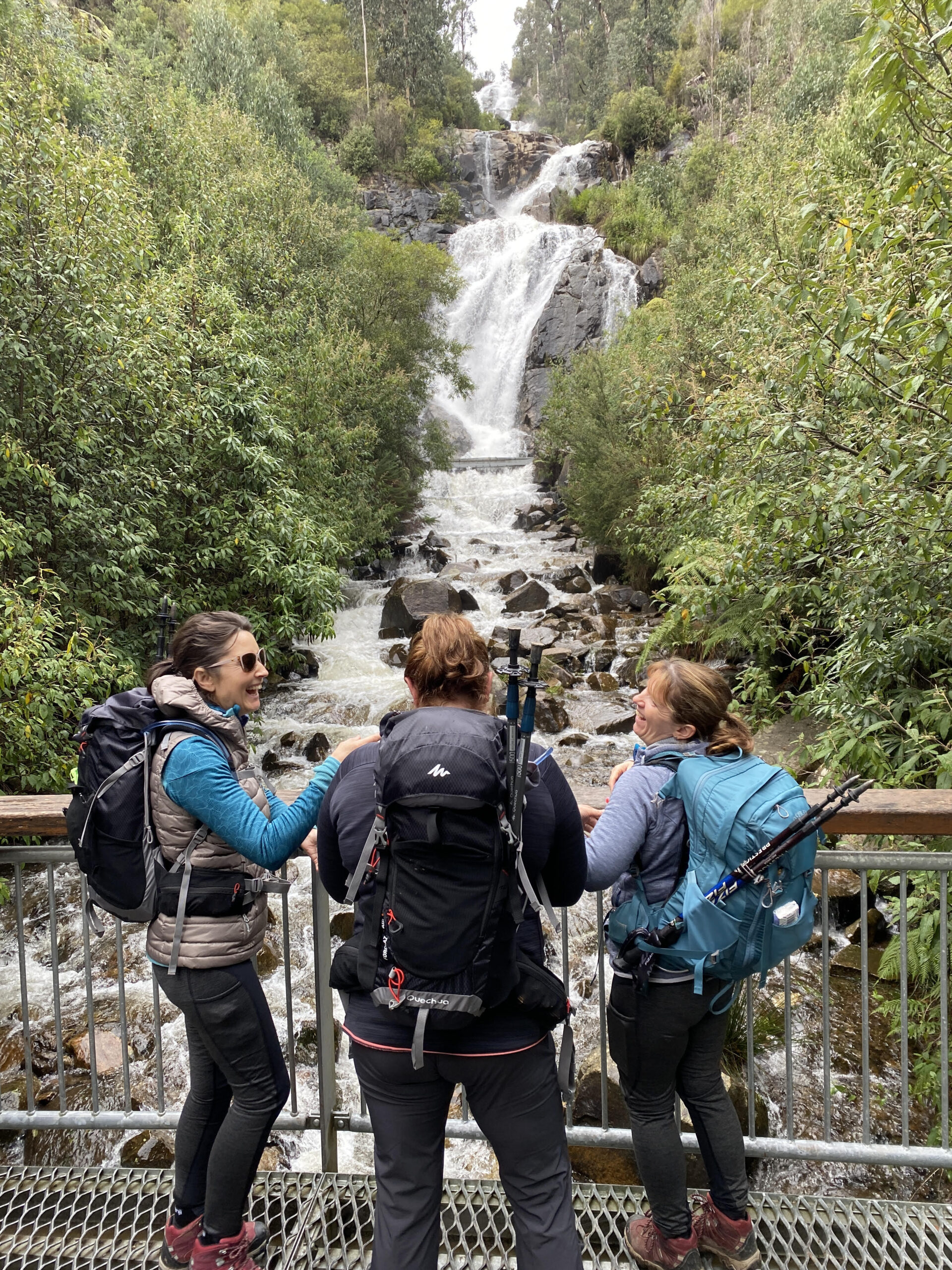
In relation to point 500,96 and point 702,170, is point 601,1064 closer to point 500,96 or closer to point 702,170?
point 702,170

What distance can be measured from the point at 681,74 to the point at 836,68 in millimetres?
22581

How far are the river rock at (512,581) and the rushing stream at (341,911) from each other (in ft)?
0.56

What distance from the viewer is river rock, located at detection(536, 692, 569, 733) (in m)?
12.0

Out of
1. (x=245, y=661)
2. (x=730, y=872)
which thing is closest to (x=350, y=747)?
(x=245, y=661)

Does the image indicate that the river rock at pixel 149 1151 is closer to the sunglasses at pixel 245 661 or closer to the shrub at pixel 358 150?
the sunglasses at pixel 245 661

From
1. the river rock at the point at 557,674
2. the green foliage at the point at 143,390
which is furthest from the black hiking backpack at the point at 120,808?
the river rock at the point at 557,674

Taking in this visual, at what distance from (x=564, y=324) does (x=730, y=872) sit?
31566 millimetres

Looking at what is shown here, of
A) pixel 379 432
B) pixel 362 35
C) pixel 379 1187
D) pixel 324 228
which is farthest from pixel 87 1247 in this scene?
pixel 362 35

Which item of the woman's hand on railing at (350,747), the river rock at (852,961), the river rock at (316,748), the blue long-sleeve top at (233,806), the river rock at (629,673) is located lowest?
the river rock at (316,748)

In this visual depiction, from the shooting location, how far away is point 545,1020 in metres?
1.74

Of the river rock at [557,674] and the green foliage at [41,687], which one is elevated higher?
the green foliage at [41,687]

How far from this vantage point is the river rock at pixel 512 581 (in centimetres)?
1800

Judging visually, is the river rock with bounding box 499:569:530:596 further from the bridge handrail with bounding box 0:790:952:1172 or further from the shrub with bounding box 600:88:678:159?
the shrub with bounding box 600:88:678:159

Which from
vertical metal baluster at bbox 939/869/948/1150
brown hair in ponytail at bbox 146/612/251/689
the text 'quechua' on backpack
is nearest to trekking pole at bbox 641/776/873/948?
the text 'quechua' on backpack
